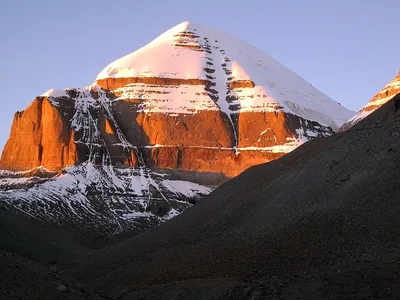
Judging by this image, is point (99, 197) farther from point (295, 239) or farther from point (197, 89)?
point (295, 239)

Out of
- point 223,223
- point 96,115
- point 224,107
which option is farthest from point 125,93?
point 223,223

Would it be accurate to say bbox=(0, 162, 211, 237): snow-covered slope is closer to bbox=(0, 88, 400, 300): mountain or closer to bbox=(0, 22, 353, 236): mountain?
bbox=(0, 22, 353, 236): mountain

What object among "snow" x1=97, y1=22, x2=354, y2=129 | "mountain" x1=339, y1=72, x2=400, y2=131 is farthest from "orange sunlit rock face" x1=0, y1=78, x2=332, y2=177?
"mountain" x1=339, y1=72, x2=400, y2=131

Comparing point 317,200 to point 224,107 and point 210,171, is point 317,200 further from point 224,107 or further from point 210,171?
point 224,107

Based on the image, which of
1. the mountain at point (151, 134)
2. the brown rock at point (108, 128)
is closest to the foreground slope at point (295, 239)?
the mountain at point (151, 134)

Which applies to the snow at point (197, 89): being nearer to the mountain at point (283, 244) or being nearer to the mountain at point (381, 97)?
the mountain at point (381, 97)

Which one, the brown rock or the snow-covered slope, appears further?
the brown rock
